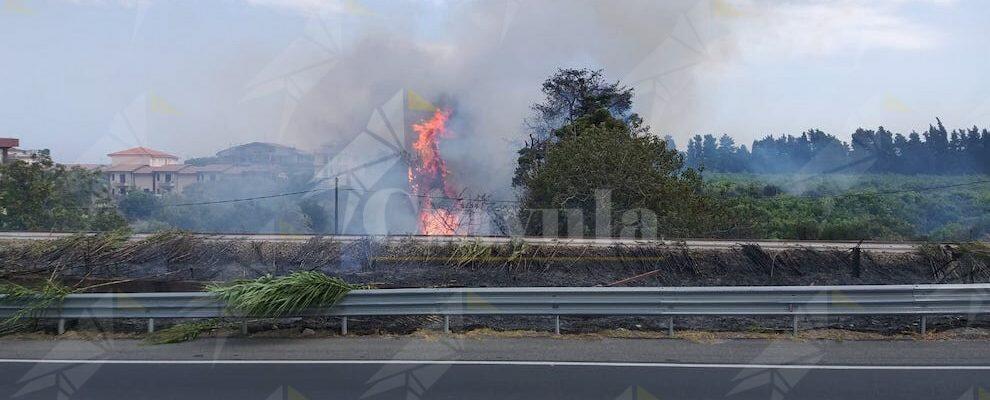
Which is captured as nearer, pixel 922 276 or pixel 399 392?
pixel 399 392

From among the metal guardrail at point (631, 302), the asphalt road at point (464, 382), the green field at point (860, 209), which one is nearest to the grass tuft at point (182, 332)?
the metal guardrail at point (631, 302)

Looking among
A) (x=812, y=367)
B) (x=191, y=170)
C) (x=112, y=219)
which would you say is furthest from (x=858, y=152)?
(x=812, y=367)

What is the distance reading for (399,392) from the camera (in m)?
6.85

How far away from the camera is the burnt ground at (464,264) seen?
1229 cm

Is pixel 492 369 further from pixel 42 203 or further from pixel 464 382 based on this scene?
pixel 42 203

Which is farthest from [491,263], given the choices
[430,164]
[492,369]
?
[430,164]

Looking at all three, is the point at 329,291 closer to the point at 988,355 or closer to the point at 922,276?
the point at 988,355

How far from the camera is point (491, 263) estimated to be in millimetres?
13352

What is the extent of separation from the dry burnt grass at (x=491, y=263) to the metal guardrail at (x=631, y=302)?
279cm

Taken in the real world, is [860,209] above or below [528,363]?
above

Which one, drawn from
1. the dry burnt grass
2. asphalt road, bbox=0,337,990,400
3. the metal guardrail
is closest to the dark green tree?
the dry burnt grass

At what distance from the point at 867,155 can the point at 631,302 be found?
3043 inches

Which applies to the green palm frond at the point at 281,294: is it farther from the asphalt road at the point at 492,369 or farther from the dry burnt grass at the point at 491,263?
the dry burnt grass at the point at 491,263

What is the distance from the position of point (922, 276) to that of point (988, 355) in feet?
19.1
